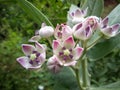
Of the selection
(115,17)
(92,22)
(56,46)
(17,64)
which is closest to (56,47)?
(56,46)

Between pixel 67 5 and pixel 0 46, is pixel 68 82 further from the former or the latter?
pixel 0 46

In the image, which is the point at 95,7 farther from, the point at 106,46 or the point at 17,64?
the point at 17,64

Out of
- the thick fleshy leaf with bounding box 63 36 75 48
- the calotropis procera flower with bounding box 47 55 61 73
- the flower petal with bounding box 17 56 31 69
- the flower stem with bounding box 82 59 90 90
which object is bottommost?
the flower stem with bounding box 82 59 90 90

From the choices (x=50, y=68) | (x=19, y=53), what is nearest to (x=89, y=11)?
(x=50, y=68)

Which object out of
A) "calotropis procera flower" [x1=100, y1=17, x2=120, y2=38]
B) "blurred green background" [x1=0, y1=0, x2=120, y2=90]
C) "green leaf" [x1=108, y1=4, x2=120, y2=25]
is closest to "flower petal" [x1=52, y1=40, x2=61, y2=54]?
"calotropis procera flower" [x1=100, y1=17, x2=120, y2=38]

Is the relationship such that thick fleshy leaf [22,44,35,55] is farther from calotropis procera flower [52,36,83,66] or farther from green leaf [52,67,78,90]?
green leaf [52,67,78,90]

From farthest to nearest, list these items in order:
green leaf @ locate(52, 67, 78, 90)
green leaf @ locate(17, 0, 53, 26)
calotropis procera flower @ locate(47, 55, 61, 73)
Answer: green leaf @ locate(52, 67, 78, 90) → green leaf @ locate(17, 0, 53, 26) → calotropis procera flower @ locate(47, 55, 61, 73)

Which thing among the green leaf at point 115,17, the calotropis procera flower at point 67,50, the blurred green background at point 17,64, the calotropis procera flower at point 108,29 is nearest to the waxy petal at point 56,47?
the calotropis procera flower at point 67,50

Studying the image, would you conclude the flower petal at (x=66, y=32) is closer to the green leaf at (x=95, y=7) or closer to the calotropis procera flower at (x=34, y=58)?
the calotropis procera flower at (x=34, y=58)
